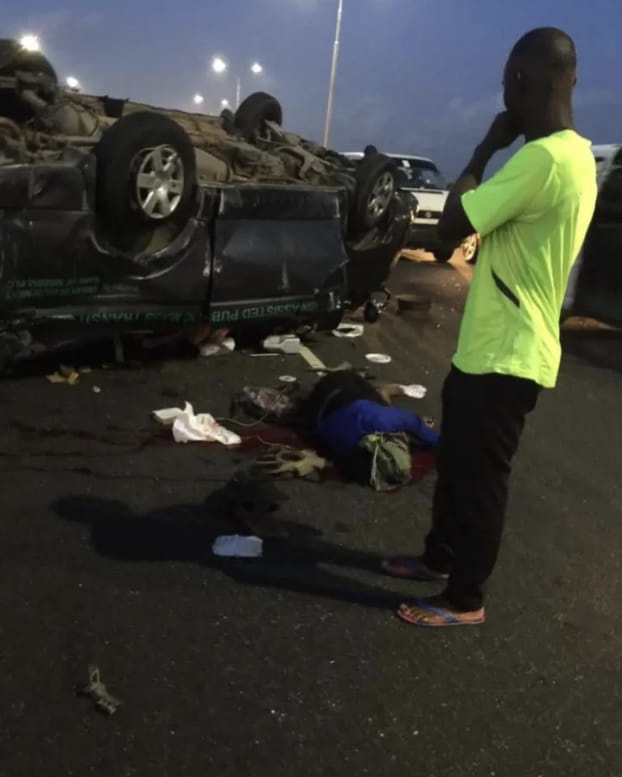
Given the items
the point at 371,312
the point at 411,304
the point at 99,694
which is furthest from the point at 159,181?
the point at 411,304

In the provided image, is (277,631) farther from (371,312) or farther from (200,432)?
(371,312)

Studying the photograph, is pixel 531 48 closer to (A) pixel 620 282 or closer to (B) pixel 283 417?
(B) pixel 283 417

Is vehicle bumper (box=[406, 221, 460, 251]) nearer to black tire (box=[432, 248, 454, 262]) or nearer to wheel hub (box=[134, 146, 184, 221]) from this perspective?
black tire (box=[432, 248, 454, 262])

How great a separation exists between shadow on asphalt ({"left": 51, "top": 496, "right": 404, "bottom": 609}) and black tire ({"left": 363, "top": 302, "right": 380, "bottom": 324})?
4746 mm

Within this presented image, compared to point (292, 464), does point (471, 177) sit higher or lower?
higher

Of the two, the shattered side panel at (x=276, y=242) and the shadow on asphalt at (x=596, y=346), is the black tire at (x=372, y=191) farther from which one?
the shadow on asphalt at (x=596, y=346)

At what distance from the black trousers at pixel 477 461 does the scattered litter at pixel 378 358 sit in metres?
4.12

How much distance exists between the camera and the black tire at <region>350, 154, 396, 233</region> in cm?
746

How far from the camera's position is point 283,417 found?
18.1 feet

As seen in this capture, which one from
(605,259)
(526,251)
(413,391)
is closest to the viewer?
(526,251)

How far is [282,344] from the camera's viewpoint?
734cm

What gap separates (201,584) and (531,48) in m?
2.28

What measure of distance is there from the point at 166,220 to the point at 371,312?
325cm

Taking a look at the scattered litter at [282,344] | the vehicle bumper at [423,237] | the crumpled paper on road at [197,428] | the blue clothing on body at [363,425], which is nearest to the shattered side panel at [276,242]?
the scattered litter at [282,344]
